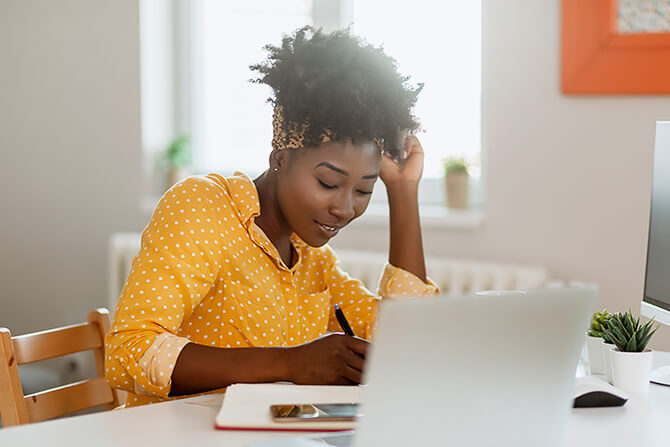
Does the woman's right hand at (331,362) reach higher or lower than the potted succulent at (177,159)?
lower

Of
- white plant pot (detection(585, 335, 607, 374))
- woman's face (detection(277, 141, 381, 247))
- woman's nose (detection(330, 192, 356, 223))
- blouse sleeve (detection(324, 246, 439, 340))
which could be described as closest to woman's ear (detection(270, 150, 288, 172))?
woman's face (detection(277, 141, 381, 247))

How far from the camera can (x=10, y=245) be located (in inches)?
121

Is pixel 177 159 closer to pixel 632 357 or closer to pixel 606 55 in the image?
pixel 606 55

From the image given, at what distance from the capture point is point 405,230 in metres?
1.47

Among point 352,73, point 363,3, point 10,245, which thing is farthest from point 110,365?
point 10,245

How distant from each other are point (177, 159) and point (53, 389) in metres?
1.59

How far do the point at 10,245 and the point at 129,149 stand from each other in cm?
64

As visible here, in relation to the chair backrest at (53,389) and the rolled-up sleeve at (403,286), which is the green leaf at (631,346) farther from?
the chair backrest at (53,389)

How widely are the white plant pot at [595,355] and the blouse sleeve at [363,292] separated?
12.2 inches

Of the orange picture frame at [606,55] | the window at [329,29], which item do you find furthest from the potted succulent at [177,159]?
the orange picture frame at [606,55]

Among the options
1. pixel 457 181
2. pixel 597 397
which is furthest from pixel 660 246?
pixel 457 181

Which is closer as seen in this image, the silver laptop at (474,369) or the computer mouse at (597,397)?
the silver laptop at (474,369)

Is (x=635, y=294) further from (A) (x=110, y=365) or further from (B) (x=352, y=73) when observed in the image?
(A) (x=110, y=365)

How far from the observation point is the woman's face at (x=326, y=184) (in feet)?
3.99
